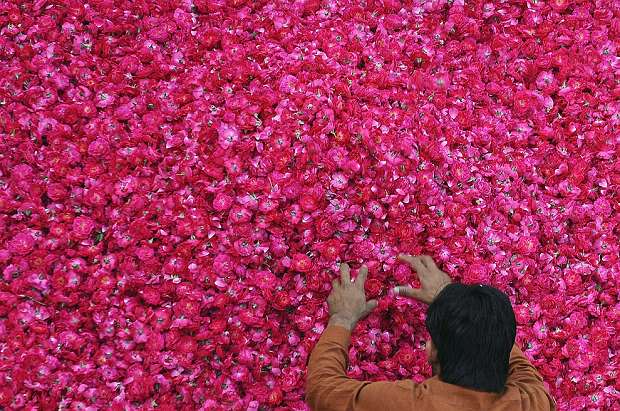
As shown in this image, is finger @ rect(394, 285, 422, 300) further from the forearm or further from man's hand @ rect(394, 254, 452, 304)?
the forearm

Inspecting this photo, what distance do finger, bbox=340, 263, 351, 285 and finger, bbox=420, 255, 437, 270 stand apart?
284mm

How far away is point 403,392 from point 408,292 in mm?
502

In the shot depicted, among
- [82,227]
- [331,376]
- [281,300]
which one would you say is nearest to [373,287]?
[281,300]

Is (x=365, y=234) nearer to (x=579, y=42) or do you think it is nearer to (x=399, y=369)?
(x=399, y=369)

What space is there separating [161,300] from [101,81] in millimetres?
996

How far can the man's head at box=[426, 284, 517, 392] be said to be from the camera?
1417 mm

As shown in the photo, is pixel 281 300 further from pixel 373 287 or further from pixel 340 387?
pixel 340 387

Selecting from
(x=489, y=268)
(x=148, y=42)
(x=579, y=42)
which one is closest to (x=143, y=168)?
(x=148, y=42)

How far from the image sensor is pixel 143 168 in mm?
2158

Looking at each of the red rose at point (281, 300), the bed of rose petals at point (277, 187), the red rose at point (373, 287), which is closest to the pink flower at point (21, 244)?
the bed of rose petals at point (277, 187)

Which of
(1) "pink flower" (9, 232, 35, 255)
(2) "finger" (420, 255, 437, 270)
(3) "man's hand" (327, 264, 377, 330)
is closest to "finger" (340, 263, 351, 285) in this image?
(3) "man's hand" (327, 264, 377, 330)

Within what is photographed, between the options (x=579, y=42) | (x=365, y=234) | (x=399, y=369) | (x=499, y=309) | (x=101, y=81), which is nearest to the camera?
(x=499, y=309)

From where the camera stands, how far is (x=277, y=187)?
208cm

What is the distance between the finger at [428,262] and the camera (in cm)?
200
